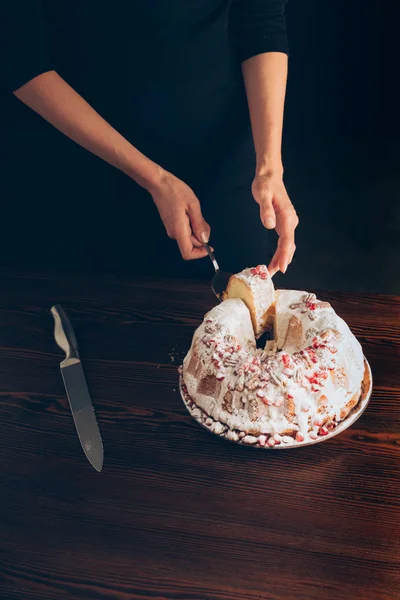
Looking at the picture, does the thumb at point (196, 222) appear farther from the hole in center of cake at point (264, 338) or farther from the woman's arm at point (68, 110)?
the hole in center of cake at point (264, 338)

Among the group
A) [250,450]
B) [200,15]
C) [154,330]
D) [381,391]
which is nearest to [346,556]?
[250,450]

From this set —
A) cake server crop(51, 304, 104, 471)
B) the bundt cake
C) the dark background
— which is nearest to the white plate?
the bundt cake

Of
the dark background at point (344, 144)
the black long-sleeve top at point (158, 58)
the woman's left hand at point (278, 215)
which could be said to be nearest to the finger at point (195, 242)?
the woman's left hand at point (278, 215)

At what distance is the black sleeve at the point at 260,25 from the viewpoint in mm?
1464

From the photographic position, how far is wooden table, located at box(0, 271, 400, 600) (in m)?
0.89

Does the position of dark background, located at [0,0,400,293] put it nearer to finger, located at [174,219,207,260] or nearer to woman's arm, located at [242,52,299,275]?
woman's arm, located at [242,52,299,275]

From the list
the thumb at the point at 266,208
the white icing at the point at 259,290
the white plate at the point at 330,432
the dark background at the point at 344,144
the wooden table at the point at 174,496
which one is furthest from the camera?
the dark background at the point at 344,144

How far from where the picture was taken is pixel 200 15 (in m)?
1.45

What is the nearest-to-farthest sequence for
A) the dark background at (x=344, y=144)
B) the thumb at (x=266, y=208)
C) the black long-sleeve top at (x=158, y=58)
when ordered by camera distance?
the thumb at (x=266, y=208) < the black long-sleeve top at (x=158, y=58) < the dark background at (x=344, y=144)

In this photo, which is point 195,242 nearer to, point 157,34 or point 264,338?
point 264,338

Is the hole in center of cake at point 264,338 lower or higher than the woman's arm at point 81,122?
lower

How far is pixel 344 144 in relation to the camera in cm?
357

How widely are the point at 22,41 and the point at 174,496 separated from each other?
102 cm

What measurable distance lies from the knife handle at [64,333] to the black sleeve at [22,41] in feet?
1.75
